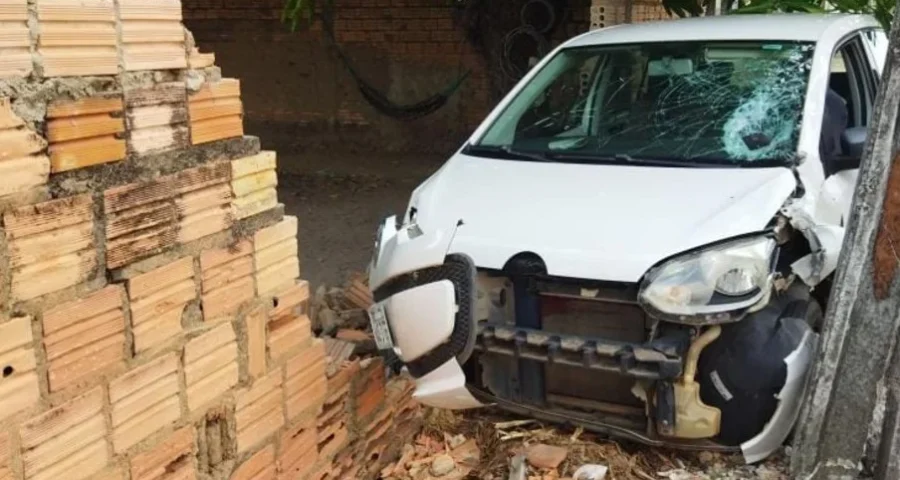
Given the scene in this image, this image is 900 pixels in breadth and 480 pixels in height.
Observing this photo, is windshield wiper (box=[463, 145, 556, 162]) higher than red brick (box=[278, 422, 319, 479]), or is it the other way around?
windshield wiper (box=[463, 145, 556, 162])

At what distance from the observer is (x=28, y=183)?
1886mm

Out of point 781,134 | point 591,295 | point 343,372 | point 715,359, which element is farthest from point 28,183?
point 781,134

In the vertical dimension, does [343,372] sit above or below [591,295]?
below

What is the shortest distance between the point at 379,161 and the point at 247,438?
7676mm

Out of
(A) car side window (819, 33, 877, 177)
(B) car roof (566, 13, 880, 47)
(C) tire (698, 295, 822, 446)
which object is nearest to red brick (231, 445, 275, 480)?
(C) tire (698, 295, 822, 446)

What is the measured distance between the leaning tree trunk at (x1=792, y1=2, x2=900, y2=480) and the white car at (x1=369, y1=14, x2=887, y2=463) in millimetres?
133

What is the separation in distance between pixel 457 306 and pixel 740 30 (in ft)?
7.50

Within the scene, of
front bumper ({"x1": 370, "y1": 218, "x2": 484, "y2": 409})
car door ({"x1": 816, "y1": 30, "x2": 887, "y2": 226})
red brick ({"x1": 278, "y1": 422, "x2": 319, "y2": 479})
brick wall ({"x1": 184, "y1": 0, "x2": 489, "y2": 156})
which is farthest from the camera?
brick wall ({"x1": 184, "y1": 0, "x2": 489, "y2": 156})

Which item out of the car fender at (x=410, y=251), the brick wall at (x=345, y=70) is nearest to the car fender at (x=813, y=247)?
the car fender at (x=410, y=251)

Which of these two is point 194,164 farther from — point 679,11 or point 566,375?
point 679,11

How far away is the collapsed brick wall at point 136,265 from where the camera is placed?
74.3 inches

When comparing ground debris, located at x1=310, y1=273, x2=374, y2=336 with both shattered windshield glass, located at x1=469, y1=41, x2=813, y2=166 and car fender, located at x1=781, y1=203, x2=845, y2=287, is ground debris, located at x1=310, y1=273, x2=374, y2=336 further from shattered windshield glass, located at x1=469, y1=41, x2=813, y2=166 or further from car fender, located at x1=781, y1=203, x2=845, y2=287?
car fender, located at x1=781, y1=203, x2=845, y2=287

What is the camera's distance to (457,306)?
11.0 feet

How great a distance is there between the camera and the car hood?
3.30 meters
